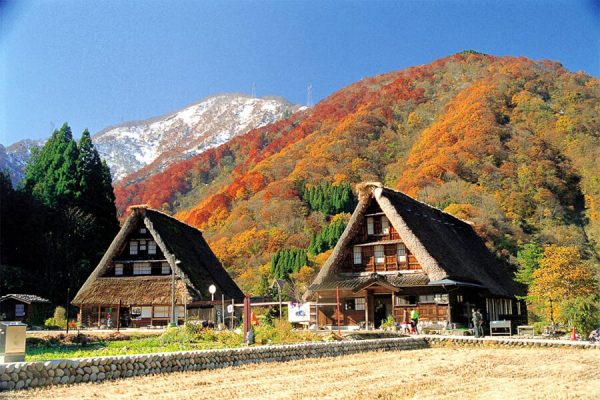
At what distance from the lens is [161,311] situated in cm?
3631

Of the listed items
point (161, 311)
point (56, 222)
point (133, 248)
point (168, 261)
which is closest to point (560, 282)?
point (168, 261)

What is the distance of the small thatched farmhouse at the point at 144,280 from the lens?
117ft

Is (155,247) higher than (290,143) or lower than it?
lower

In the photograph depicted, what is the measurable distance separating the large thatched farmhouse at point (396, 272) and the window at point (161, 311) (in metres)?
9.23

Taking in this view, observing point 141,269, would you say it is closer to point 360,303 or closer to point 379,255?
point 360,303

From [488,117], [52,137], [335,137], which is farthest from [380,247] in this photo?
[335,137]

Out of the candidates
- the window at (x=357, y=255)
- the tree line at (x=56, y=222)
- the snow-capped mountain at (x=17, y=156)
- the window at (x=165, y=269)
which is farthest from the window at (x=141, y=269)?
the snow-capped mountain at (x=17, y=156)

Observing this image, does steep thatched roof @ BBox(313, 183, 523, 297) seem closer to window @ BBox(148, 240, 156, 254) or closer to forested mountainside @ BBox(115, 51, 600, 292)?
window @ BBox(148, 240, 156, 254)

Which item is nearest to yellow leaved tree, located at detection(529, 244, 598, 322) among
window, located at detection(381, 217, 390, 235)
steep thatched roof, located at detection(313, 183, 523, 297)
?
steep thatched roof, located at detection(313, 183, 523, 297)

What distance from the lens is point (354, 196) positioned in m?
76.3

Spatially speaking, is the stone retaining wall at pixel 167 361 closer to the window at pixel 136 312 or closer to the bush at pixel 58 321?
the window at pixel 136 312

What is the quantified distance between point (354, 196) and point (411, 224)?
4408 cm

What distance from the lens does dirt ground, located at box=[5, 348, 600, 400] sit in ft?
37.5

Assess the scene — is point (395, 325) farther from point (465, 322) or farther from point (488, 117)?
point (488, 117)
